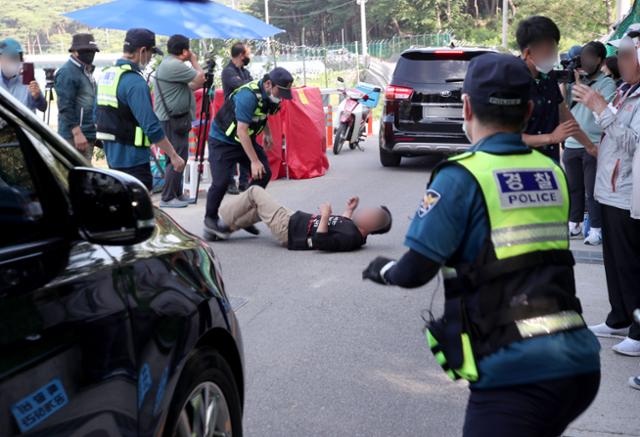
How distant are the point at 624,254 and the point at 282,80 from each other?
456 centimetres

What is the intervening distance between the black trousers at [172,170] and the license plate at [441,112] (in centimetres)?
410

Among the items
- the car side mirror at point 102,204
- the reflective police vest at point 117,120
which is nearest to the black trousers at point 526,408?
the car side mirror at point 102,204

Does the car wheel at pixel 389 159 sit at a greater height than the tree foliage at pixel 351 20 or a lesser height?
lesser

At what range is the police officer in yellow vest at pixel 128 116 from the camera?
745cm

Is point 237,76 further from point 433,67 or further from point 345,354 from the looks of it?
point 345,354

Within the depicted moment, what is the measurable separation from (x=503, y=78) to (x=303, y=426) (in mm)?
2479

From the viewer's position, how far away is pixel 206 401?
121 inches

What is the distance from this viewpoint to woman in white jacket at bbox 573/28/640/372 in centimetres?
509

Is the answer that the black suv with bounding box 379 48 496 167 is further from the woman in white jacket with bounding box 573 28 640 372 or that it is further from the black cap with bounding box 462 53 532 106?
the black cap with bounding box 462 53 532 106

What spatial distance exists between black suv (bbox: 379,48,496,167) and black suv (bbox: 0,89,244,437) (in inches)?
428

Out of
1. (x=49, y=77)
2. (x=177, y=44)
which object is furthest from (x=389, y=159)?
(x=49, y=77)

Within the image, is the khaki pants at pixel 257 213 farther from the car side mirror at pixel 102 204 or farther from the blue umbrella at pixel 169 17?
the car side mirror at pixel 102 204

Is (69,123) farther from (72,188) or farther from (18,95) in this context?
(72,188)

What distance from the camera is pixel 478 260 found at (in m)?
2.58
